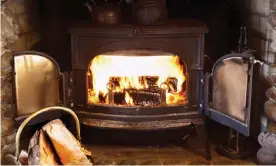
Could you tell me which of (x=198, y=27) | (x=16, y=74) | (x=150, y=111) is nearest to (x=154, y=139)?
(x=150, y=111)

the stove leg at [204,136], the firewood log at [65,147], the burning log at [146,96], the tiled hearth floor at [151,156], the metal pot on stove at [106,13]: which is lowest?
the tiled hearth floor at [151,156]

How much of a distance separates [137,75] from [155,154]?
458 millimetres

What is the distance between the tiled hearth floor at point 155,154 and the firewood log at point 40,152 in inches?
18.9

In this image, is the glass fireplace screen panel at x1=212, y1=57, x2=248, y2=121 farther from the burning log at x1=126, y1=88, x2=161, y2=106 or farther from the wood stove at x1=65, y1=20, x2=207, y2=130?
the burning log at x1=126, y1=88, x2=161, y2=106

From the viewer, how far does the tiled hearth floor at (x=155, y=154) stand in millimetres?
2387

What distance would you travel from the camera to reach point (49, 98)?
2402 millimetres

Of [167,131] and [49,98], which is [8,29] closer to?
[49,98]

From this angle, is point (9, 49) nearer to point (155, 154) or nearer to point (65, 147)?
point (65, 147)

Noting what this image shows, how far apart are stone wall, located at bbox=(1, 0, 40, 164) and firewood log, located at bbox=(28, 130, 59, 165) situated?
45 centimetres

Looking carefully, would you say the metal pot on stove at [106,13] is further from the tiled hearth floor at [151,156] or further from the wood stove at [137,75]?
A: the tiled hearth floor at [151,156]

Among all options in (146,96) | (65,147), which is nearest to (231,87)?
(146,96)

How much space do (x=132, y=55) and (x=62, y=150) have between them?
26.8 inches

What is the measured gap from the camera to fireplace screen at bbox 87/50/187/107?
2441 mm

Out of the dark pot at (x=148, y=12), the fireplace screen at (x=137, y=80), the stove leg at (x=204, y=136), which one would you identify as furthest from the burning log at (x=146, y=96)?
the dark pot at (x=148, y=12)
